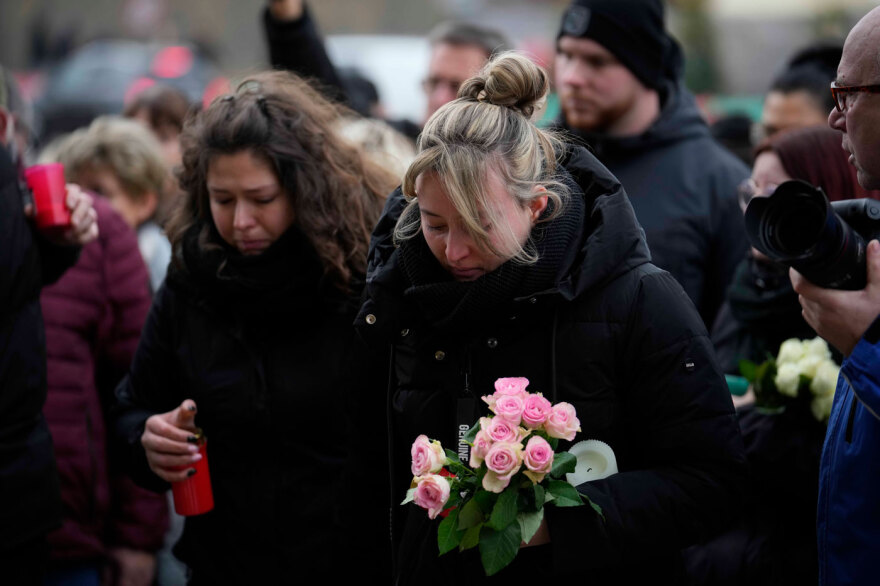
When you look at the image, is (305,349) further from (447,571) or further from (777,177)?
(777,177)

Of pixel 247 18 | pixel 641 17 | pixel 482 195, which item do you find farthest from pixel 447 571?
pixel 247 18

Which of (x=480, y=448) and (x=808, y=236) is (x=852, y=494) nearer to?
(x=808, y=236)

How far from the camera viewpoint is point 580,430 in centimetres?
225

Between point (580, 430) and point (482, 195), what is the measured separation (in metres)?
0.53

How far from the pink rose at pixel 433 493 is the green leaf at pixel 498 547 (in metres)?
0.10

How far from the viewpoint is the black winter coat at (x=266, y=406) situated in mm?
2992

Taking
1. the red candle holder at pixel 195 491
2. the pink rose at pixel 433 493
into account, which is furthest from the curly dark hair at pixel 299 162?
the pink rose at pixel 433 493

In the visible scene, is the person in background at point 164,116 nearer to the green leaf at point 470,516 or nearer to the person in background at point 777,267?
the person in background at point 777,267

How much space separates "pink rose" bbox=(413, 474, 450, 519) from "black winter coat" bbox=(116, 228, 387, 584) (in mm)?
841

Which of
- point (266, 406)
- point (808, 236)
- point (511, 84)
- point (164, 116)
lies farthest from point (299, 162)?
point (164, 116)

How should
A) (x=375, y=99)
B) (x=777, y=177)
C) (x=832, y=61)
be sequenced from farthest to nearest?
(x=375, y=99), (x=832, y=61), (x=777, y=177)

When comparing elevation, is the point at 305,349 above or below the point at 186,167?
below

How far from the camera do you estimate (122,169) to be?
4789mm

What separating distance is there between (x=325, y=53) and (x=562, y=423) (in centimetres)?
317
